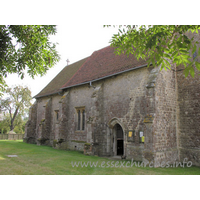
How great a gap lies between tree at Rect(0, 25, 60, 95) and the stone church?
20.2 ft

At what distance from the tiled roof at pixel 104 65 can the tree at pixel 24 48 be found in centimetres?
631

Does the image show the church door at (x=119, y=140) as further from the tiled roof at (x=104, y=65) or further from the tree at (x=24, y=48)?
the tree at (x=24, y=48)

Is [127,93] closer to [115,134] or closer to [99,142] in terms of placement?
[115,134]

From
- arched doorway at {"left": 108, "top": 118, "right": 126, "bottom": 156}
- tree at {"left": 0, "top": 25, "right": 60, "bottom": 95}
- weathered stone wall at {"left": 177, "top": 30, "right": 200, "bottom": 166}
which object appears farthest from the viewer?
arched doorway at {"left": 108, "top": 118, "right": 126, "bottom": 156}

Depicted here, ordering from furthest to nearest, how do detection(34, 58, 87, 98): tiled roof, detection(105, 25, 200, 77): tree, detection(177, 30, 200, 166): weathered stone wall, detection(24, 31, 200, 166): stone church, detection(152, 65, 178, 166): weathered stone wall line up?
1. detection(34, 58, 87, 98): tiled roof
2. detection(177, 30, 200, 166): weathered stone wall
3. detection(24, 31, 200, 166): stone church
4. detection(152, 65, 178, 166): weathered stone wall
5. detection(105, 25, 200, 77): tree

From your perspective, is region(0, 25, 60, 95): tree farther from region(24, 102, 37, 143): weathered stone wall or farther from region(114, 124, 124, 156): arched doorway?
region(24, 102, 37, 143): weathered stone wall

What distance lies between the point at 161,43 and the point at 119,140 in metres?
10.3

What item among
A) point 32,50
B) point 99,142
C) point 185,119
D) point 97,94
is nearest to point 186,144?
point 185,119

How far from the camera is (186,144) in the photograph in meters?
11.7

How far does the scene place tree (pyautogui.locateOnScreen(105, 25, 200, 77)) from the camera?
4207mm

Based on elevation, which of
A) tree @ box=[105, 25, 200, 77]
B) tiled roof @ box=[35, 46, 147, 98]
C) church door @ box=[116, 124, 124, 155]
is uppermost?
tiled roof @ box=[35, 46, 147, 98]

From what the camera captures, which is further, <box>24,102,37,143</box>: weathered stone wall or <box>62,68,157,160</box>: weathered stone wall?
<box>24,102,37,143</box>: weathered stone wall

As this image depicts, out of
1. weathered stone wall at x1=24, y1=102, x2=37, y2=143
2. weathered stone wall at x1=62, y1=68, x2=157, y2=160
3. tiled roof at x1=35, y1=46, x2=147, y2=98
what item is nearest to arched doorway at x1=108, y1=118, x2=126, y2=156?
weathered stone wall at x1=62, y1=68, x2=157, y2=160

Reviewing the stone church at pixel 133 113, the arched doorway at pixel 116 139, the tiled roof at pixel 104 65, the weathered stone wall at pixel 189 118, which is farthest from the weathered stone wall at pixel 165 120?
the arched doorway at pixel 116 139
